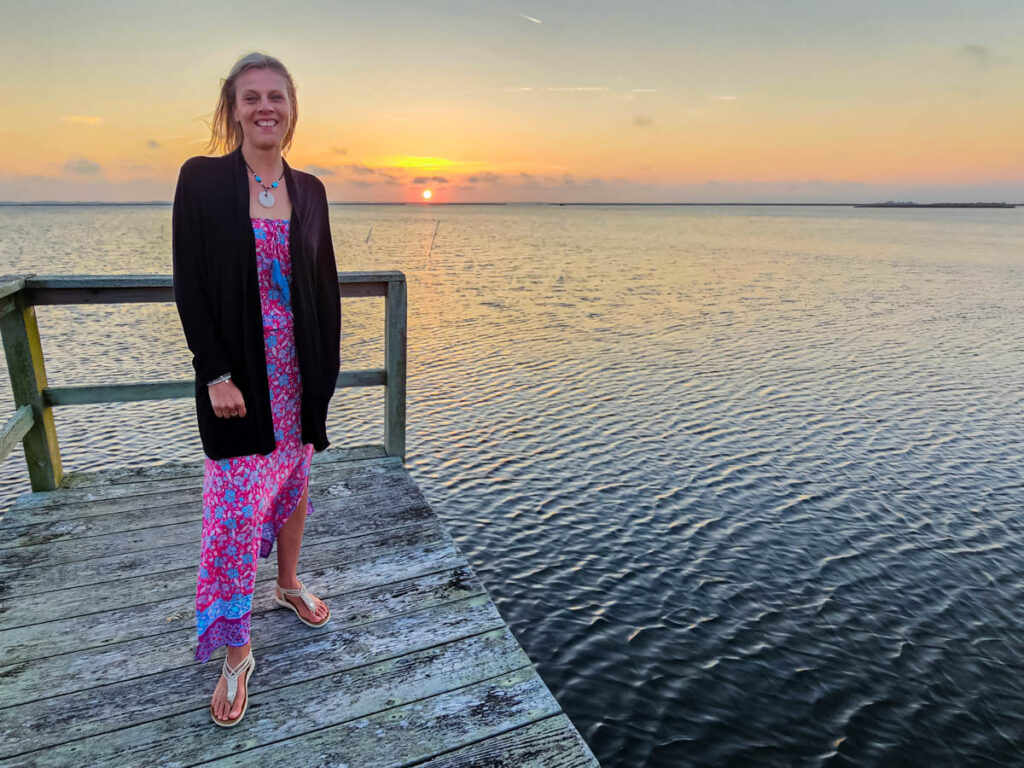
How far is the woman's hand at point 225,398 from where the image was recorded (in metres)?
2.29

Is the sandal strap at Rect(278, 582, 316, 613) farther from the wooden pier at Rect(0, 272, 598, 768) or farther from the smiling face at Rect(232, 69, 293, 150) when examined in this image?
the smiling face at Rect(232, 69, 293, 150)

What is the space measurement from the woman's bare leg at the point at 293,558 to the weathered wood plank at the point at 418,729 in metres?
0.69

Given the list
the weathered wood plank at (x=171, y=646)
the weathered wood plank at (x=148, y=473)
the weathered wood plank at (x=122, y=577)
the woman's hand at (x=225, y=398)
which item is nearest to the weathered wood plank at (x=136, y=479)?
the weathered wood plank at (x=148, y=473)

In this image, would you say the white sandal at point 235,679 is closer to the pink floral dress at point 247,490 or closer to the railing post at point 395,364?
the pink floral dress at point 247,490

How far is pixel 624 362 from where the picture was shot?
14023 mm

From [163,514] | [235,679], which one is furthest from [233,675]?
[163,514]

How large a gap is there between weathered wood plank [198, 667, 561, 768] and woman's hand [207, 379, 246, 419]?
3.92ft

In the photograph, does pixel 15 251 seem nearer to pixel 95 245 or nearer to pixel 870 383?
pixel 95 245

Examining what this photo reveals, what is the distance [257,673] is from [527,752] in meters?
1.16

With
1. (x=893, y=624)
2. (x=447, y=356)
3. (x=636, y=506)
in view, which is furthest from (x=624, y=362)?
(x=893, y=624)

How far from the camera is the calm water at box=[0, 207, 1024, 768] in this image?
4543 mm

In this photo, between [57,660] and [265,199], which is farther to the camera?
[57,660]

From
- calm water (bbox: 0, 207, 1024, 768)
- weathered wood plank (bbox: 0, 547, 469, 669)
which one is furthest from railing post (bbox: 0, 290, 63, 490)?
weathered wood plank (bbox: 0, 547, 469, 669)

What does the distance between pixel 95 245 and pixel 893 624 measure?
176 feet
